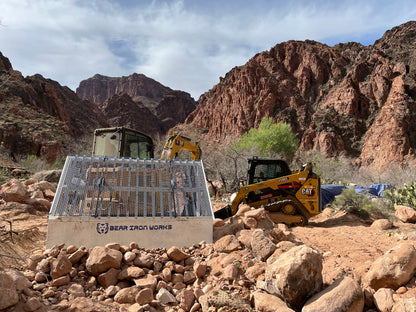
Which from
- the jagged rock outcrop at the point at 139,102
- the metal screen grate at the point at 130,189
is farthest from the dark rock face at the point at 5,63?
the metal screen grate at the point at 130,189

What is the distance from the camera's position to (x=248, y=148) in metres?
28.4

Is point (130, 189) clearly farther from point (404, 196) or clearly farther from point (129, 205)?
point (404, 196)

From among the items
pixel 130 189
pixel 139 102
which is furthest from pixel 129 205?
pixel 139 102

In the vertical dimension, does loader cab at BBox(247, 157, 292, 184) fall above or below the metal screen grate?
above

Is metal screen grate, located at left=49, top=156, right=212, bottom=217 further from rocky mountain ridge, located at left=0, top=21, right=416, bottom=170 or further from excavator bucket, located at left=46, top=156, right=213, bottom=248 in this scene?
rocky mountain ridge, located at left=0, top=21, right=416, bottom=170

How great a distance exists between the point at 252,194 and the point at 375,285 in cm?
682

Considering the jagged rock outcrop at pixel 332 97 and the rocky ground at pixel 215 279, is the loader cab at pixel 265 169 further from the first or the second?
the jagged rock outcrop at pixel 332 97

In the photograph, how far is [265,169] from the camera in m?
10.9

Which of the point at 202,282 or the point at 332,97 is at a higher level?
the point at 332,97

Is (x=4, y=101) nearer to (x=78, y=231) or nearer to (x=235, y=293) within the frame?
(x=78, y=231)

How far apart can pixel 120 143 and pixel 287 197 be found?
5679 mm

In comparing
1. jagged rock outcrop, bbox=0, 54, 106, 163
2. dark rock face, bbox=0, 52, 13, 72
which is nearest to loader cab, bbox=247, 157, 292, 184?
jagged rock outcrop, bbox=0, 54, 106, 163

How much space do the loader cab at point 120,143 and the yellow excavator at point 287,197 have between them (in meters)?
3.42

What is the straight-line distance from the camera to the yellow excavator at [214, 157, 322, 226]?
9.91m
